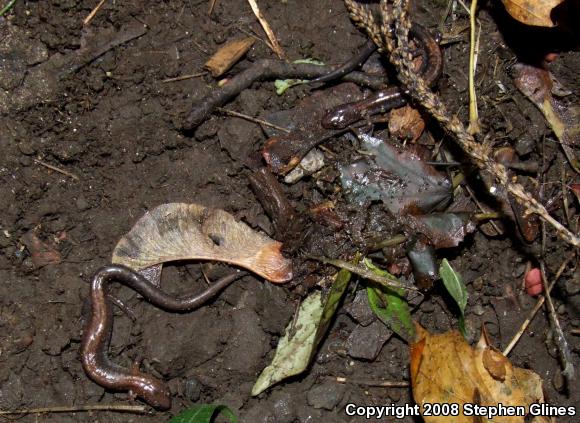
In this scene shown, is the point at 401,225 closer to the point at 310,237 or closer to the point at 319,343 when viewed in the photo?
the point at 310,237

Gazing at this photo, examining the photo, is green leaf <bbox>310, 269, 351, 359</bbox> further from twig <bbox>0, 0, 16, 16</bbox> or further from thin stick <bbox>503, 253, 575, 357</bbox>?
twig <bbox>0, 0, 16, 16</bbox>

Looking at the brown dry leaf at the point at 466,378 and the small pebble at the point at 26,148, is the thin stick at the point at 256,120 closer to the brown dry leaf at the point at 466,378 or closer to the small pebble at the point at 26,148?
the small pebble at the point at 26,148

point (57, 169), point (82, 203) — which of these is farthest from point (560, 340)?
point (57, 169)

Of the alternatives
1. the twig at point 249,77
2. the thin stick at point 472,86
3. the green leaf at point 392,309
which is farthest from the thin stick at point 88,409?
the thin stick at point 472,86

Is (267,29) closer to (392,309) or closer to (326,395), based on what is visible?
(392,309)

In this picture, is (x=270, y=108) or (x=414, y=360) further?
(x=270, y=108)

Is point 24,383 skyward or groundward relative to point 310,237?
groundward

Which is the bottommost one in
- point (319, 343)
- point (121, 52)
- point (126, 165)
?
point (319, 343)

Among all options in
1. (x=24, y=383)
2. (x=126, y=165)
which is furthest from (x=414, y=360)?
(x=24, y=383)
